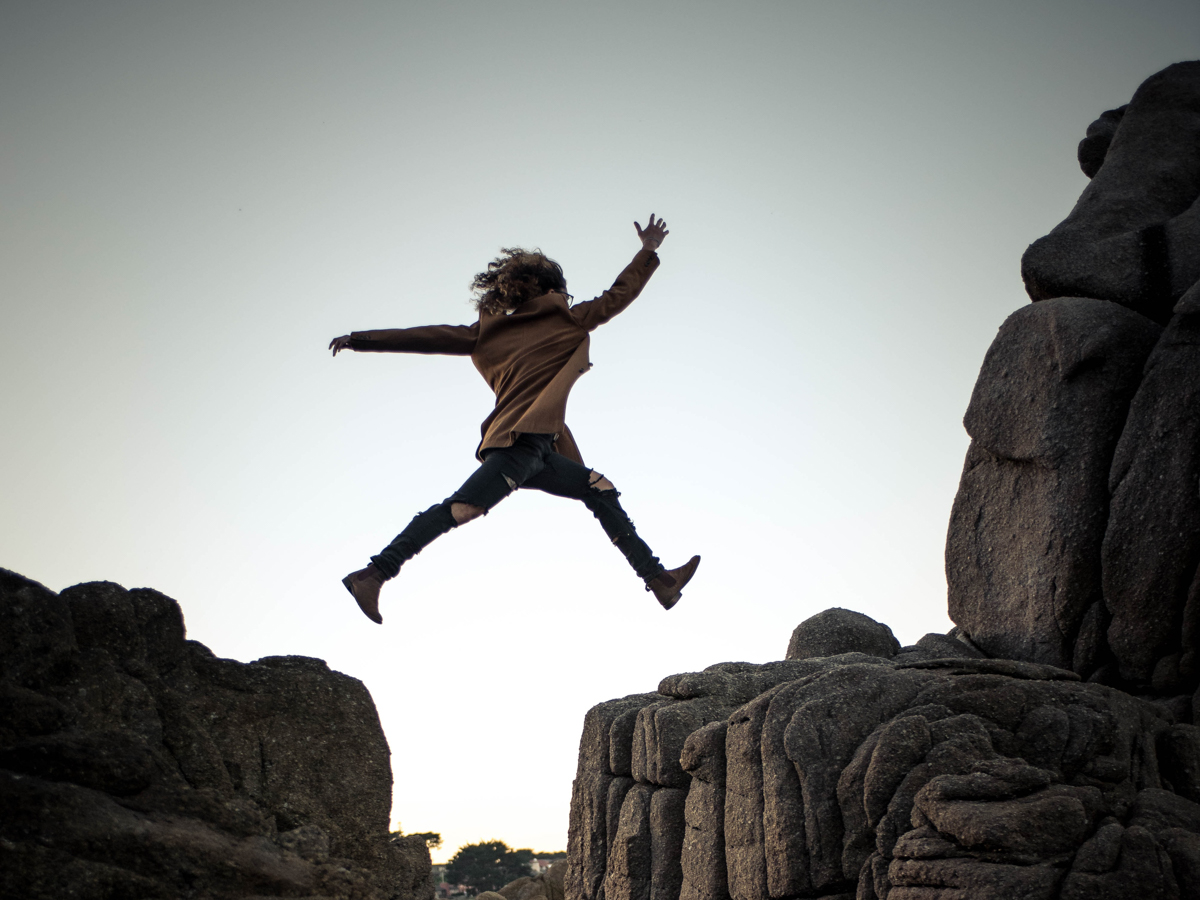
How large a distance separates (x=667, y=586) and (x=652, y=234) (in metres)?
2.64

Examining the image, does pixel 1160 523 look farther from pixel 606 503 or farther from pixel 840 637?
pixel 606 503

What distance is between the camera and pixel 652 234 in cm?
824

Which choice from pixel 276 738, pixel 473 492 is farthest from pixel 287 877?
pixel 473 492

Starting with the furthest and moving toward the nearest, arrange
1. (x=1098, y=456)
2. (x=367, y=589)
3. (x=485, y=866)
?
(x=485, y=866)
(x=1098, y=456)
(x=367, y=589)

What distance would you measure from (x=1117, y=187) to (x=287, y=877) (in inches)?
481

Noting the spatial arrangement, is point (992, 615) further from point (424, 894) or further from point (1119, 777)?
point (424, 894)

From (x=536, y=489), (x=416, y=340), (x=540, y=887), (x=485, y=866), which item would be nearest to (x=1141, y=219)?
(x=536, y=489)

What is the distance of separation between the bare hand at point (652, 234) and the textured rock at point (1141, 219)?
5.99 m

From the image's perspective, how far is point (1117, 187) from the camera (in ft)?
42.2

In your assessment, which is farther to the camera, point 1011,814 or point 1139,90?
point 1139,90

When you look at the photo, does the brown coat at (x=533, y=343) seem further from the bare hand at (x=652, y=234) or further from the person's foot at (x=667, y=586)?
the person's foot at (x=667, y=586)

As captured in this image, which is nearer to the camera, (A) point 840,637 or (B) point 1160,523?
(B) point 1160,523

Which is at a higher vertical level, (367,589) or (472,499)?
(472,499)

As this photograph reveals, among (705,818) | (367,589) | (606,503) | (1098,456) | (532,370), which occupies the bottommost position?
(705,818)
